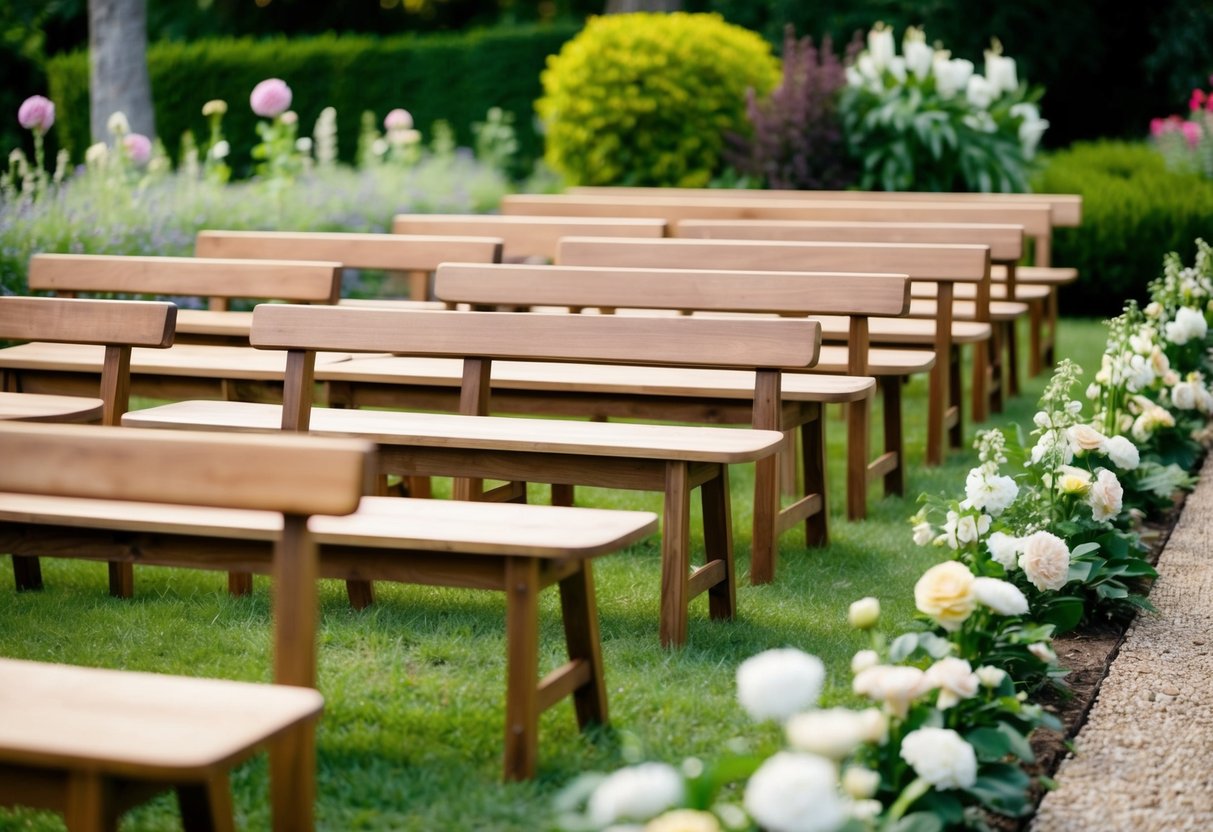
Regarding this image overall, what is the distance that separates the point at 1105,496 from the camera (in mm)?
4590

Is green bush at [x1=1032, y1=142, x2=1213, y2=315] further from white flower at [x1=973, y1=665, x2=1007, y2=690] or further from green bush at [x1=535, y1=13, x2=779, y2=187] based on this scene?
white flower at [x1=973, y1=665, x2=1007, y2=690]

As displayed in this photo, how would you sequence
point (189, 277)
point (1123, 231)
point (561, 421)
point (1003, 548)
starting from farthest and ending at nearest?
point (1123, 231), point (189, 277), point (561, 421), point (1003, 548)

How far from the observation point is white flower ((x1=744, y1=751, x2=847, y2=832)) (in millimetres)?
2105

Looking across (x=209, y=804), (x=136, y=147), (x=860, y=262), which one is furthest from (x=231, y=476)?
(x=136, y=147)

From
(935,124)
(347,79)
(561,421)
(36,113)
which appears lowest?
(561,421)

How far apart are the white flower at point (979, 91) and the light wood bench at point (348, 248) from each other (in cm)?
636

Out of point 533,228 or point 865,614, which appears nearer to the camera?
point 865,614

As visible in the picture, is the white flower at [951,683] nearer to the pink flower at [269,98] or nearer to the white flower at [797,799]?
the white flower at [797,799]

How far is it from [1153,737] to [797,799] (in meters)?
2.01

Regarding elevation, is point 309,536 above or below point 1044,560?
above

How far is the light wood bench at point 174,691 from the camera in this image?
8.18 feet

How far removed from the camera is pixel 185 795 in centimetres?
282

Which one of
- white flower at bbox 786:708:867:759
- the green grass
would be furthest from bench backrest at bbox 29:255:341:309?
white flower at bbox 786:708:867:759

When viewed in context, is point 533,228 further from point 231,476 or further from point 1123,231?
point 1123,231
